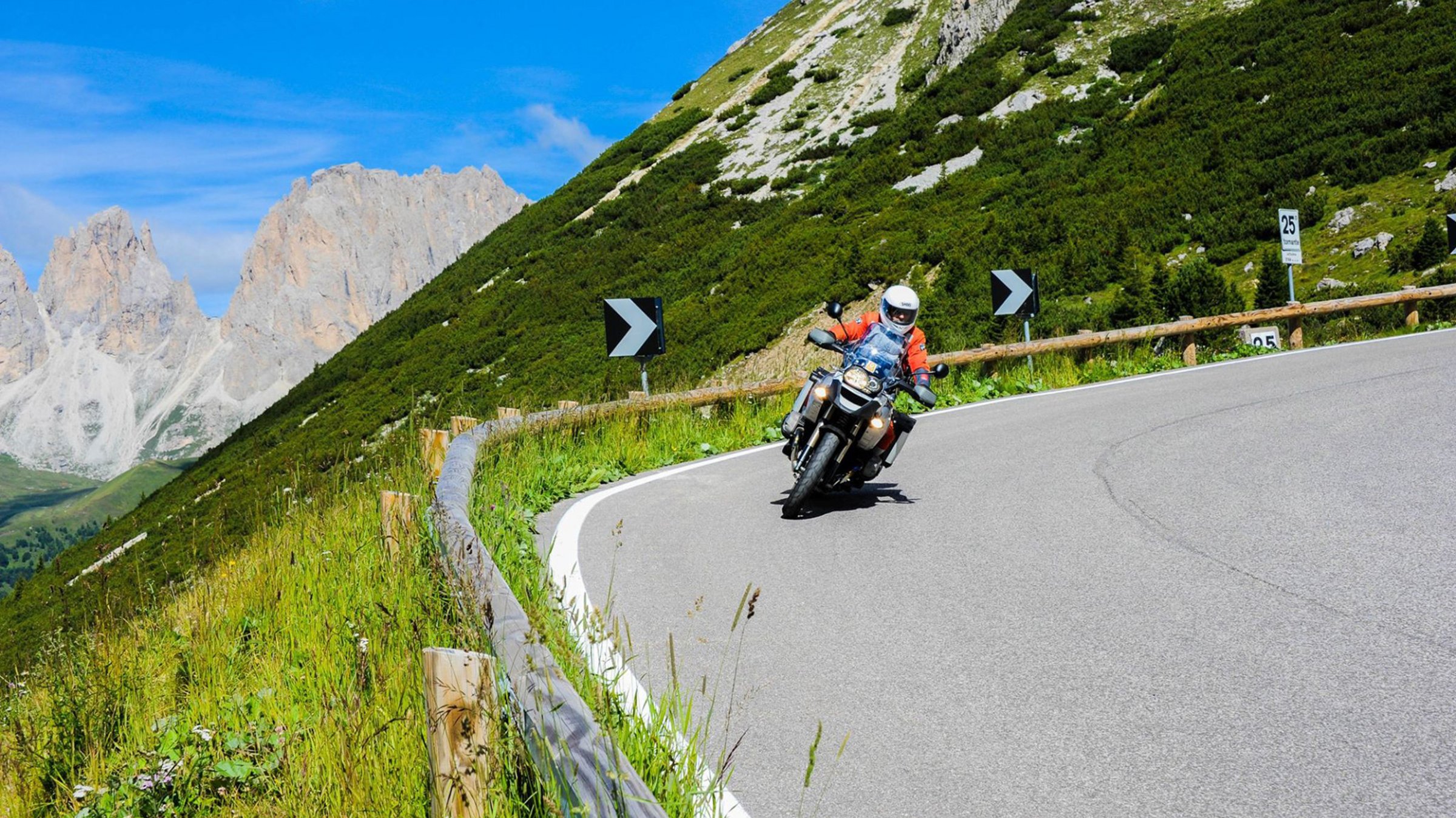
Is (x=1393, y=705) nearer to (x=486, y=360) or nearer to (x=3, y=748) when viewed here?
(x=3, y=748)

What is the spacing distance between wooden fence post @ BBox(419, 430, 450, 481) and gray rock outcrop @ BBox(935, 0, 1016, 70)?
40.9 m

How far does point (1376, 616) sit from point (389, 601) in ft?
13.7

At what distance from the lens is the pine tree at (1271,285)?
66.2 ft

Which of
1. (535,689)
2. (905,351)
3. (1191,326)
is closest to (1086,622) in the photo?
(535,689)

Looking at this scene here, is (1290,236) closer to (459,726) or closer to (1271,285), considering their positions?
(1271,285)

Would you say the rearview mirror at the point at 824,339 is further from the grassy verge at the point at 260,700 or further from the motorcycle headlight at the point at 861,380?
the grassy verge at the point at 260,700

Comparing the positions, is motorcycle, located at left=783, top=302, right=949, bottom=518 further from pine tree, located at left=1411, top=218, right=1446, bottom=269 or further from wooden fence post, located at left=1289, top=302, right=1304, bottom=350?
pine tree, located at left=1411, top=218, right=1446, bottom=269

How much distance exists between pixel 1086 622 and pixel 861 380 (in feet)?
10.9

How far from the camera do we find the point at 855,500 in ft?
26.7

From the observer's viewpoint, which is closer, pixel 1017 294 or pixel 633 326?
pixel 633 326

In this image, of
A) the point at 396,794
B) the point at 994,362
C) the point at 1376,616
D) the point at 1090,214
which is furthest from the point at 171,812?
the point at 1090,214

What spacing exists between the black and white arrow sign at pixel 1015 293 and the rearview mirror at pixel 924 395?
7.76 meters

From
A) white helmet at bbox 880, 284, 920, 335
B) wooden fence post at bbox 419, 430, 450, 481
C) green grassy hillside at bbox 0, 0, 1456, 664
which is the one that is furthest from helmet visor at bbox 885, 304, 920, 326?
green grassy hillside at bbox 0, 0, 1456, 664

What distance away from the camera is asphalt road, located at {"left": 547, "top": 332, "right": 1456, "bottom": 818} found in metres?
3.09
